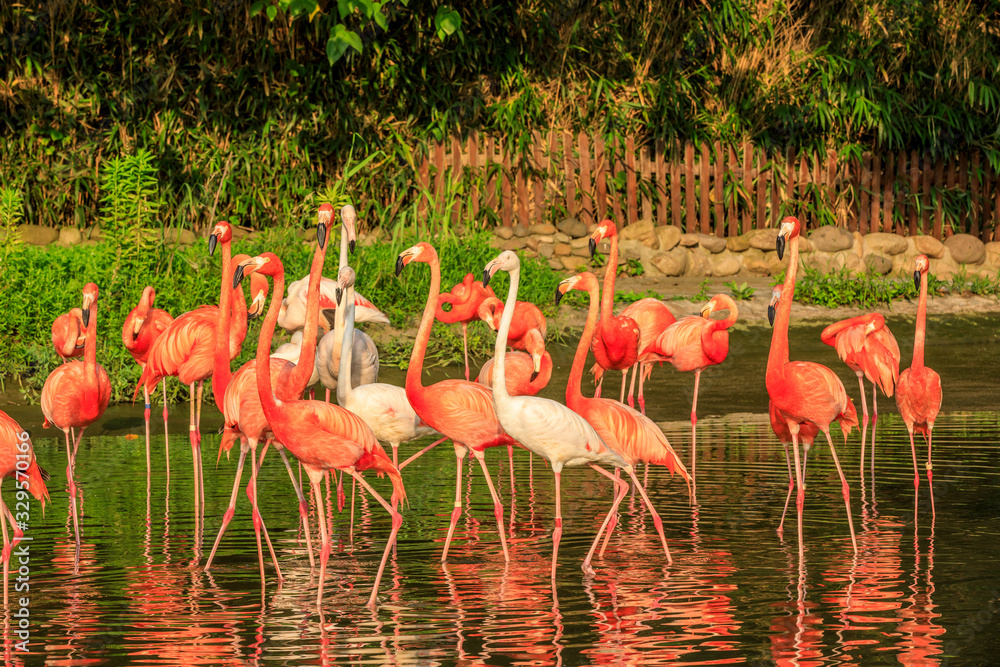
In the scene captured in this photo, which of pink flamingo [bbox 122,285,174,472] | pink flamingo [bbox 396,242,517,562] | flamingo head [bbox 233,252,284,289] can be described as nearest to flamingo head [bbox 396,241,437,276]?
pink flamingo [bbox 396,242,517,562]

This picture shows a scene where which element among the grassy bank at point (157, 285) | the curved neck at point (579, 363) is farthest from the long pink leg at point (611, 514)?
the grassy bank at point (157, 285)

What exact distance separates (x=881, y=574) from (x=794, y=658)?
4.35ft

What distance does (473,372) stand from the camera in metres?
11.0

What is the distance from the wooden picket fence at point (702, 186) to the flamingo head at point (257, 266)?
7.71 metres

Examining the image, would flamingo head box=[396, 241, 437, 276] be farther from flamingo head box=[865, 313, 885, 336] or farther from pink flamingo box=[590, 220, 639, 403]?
flamingo head box=[865, 313, 885, 336]

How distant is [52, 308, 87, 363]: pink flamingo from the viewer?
7984 mm

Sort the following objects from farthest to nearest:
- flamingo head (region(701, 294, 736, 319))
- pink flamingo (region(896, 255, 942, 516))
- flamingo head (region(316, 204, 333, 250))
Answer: flamingo head (region(701, 294, 736, 319))
pink flamingo (region(896, 255, 942, 516))
flamingo head (region(316, 204, 333, 250))

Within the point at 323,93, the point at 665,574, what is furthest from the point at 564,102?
the point at 665,574

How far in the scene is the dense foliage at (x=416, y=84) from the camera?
46.7 feet

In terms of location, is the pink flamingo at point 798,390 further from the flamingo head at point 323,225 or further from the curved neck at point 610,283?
the flamingo head at point 323,225

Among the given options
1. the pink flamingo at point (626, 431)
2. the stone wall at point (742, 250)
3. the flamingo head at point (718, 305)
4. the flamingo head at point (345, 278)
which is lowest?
the pink flamingo at point (626, 431)

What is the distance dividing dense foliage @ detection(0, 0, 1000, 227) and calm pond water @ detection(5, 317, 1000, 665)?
6129 millimetres

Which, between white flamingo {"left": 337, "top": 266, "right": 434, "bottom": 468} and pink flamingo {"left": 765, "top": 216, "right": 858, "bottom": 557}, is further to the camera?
white flamingo {"left": 337, "top": 266, "right": 434, "bottom": 468}

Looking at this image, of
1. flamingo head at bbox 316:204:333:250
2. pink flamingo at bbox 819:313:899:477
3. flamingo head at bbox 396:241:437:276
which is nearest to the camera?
flamingo head at bbox 316:204:333:250
